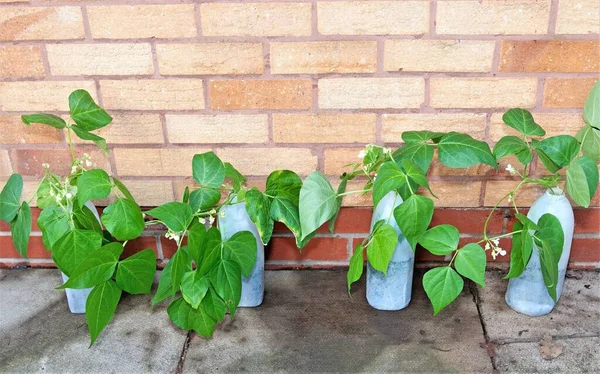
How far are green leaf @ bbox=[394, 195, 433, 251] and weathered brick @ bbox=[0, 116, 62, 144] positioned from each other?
2.93 feet

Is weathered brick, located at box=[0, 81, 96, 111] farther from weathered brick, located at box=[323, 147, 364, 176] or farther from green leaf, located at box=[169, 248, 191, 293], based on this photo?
weathered brick, located at box=[323, 147, 364, 176]

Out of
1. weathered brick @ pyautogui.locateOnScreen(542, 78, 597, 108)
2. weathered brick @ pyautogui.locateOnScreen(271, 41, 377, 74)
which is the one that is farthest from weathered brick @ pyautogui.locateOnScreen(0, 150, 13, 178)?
weathered brick @ pyautogui.locateOnScreen(542, 78, 597, 108)

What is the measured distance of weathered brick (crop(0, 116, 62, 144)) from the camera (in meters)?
1.54

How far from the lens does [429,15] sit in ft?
4.51

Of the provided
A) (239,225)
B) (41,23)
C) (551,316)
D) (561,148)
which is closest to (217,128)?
(239,225)

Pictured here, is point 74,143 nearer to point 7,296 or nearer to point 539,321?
point 7,296

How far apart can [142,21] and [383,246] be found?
75cm

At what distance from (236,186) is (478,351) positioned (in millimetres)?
650

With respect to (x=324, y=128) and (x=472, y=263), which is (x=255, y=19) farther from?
(x=472, y=263)

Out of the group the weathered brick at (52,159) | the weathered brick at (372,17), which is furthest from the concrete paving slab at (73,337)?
the weathered brick at (372,17)

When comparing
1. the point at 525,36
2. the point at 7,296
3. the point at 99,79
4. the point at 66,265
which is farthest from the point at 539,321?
the point at 7,296

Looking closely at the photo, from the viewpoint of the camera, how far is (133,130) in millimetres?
1527

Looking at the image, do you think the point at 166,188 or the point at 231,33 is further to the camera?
the point at 166,188

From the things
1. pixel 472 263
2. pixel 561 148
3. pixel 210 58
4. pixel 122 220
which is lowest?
pixel 472 263
